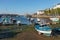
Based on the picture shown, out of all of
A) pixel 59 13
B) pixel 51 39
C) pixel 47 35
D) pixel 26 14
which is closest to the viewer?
pixel 51 39

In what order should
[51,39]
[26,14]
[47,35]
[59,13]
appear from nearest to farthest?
[51,39] < [47,35] < [59,13] < [26,14]

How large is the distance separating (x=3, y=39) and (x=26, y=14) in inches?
4904

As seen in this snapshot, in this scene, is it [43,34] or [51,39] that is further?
[43,34]

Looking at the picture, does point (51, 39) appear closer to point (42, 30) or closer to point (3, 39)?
point (42, 30)

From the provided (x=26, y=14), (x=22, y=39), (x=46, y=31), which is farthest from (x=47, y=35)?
(x=26, y=14)

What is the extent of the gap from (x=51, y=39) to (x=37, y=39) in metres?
2.15

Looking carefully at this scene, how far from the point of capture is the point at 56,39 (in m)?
26.1

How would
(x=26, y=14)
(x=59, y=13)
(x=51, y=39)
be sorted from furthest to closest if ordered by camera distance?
(x=26, y=14)
(x=59, y=13)
(x=51, y=39)

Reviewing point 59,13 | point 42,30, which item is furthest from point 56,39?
point 59,13

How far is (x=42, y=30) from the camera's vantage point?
30.6 m

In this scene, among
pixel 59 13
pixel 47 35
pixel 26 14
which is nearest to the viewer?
pixel 47 35

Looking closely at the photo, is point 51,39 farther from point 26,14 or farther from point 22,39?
point 26,14

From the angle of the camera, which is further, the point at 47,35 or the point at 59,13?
the point at 59,13

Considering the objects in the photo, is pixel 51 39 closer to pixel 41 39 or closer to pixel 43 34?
pixel 41 39
